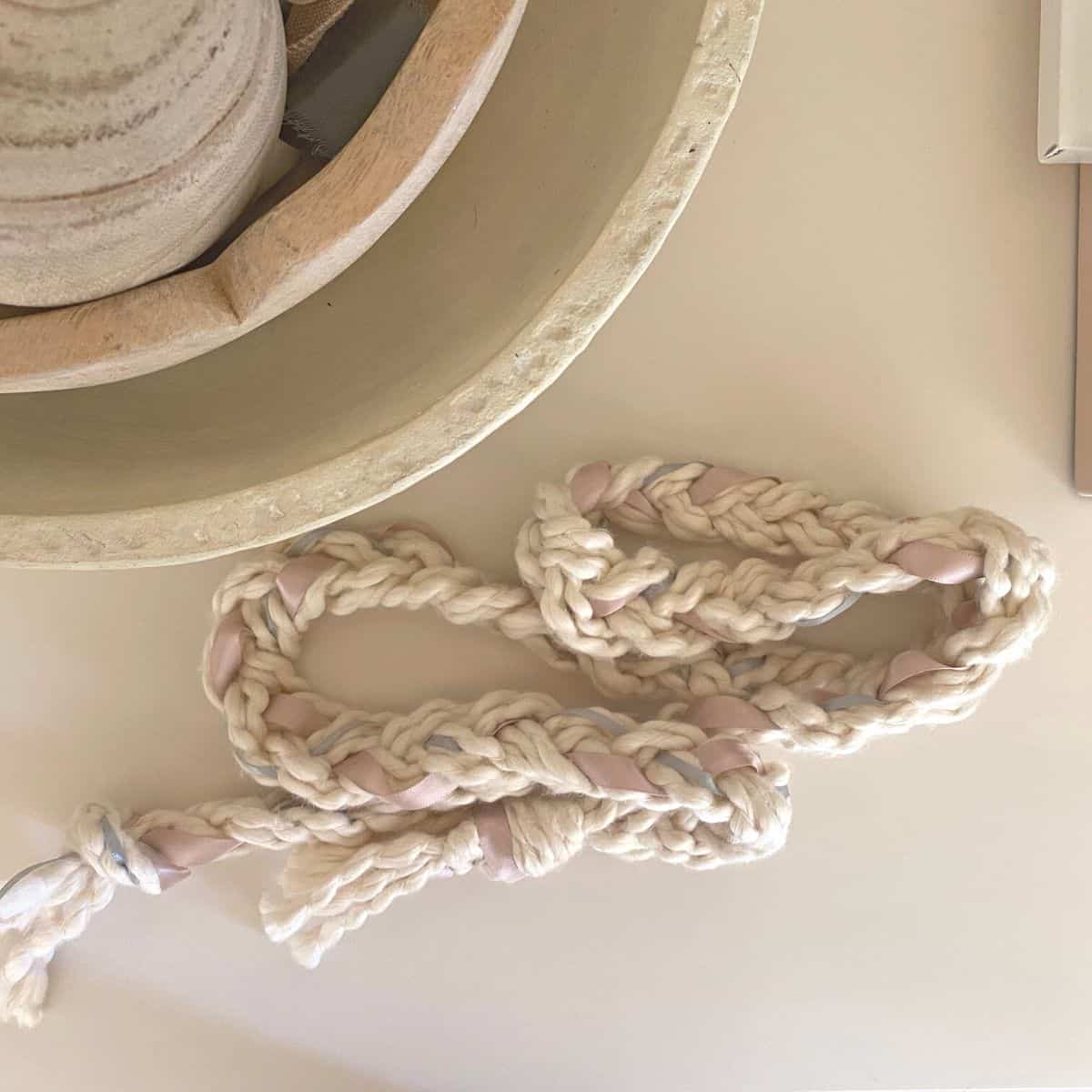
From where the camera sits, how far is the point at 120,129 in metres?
0.33

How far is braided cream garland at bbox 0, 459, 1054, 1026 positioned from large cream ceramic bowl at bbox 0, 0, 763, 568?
Result: 167mm

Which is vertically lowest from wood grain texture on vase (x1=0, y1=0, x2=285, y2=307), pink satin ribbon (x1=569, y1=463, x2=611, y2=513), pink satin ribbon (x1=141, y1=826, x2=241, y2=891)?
pink satin ribbon (x1=141, y1=826, x2=241, y2=891)

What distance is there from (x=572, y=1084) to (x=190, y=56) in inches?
23.2

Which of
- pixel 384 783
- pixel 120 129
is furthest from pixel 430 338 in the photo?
pixel 384 783

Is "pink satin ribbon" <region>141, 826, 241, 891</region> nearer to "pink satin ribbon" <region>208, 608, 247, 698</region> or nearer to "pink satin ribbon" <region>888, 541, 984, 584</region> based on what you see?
"pink satin ribbon" <region>208, 608, 247, 698</region>

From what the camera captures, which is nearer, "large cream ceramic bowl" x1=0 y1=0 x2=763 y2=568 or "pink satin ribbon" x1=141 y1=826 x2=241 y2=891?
"large cream ceramic bowl" x1=0 y1=0 x2=763 y2=568

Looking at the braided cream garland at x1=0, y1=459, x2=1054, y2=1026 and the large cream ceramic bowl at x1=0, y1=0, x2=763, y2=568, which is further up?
the large cream ceramic bowl at x1=0, y1=0, x2=763, y2=568

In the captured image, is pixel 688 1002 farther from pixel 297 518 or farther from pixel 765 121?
pixel 765 121

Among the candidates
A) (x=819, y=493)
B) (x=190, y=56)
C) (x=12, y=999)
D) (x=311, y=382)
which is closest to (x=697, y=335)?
(x=819, y=493)

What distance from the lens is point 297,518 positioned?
1.34 feet

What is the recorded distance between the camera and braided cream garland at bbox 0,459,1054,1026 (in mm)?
592

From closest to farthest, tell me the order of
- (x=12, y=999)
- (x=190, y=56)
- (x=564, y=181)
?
(x=190, y=56) < (x=564, y=181) < (x=12, y=999)

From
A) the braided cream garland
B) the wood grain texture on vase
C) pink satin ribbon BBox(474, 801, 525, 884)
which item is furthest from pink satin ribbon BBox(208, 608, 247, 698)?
the wood grain texture on vase

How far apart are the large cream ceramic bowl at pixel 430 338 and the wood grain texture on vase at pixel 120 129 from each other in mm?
46
